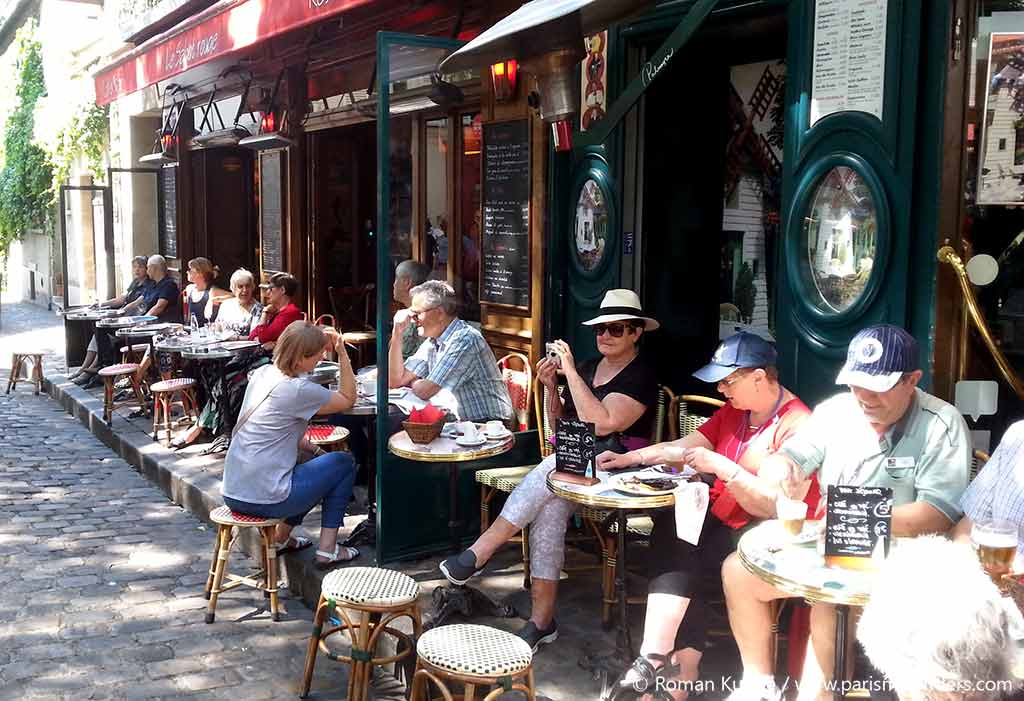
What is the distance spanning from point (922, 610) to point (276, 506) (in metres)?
3.62

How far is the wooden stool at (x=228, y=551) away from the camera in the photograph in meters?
4.73

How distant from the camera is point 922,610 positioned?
5.34 ft

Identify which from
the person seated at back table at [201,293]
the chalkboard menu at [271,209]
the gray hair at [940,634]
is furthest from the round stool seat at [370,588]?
the chalkboard menu at [271,209]

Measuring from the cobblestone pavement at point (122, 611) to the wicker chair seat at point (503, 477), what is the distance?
3.70 feet

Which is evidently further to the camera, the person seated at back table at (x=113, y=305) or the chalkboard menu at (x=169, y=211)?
the chalkboard menu at (x=169, y=211)

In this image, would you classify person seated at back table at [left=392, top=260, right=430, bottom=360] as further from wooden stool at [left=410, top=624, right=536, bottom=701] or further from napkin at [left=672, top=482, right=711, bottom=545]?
wooden stool at [left=410, top=624, right=536, bottom=701]

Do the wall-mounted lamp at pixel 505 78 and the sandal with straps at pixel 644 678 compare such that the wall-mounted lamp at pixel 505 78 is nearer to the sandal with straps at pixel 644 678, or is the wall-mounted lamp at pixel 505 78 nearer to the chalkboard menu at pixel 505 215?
the chalkboard menu at pixel 505 215

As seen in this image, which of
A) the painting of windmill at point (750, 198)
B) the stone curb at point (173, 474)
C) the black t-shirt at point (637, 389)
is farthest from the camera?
the painting of windmill at point (750, 198)

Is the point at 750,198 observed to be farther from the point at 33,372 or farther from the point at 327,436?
the point at 33,372

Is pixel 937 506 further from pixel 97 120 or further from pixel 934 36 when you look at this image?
pixel 97 120

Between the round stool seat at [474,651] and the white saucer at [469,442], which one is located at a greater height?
the white saucer at [469,442]

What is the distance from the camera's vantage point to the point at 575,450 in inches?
152

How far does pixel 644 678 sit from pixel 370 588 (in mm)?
1080

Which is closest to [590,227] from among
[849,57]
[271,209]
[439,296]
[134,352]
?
[439,296]
